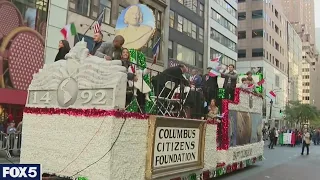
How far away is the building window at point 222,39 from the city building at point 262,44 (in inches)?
458

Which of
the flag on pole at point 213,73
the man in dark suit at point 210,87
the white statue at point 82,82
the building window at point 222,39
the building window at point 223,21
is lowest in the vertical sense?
the white statue at point 82,82

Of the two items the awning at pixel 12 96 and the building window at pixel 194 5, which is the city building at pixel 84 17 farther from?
the building window at pixel 194 5

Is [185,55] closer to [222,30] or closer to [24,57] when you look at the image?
[222,30]

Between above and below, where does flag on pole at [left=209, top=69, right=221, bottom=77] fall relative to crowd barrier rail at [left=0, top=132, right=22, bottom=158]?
above

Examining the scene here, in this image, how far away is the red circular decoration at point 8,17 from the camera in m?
17.2

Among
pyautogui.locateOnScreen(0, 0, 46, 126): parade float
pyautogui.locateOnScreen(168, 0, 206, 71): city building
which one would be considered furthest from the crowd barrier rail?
pyautogui.locateOnScreen(168, 0, 206, 71): city building

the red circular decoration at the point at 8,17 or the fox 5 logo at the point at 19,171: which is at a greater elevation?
the red circular decoration at the point at 8,17

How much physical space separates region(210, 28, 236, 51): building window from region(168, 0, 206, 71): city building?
3.38 m

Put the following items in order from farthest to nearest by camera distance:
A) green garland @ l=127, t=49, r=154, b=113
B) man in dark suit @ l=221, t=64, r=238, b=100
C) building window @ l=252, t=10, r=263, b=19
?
building window @ l=252, t=10, r=263, b=19 < man in dark suit @ l=221, t=64, r=238, b=100 < green garland @ l=127, t=49, r=154, b=113

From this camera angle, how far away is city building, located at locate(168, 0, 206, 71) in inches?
1319

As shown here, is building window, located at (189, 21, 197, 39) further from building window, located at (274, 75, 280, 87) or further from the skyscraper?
building window, located at (274, 75, 280, 87)

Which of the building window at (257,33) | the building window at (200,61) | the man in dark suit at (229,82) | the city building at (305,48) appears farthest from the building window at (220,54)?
the city building at (305,48)

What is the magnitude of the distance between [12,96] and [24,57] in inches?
85.5

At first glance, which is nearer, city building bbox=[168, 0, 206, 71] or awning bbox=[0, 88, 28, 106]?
awning bbox=[0, 88, 28, 106]
